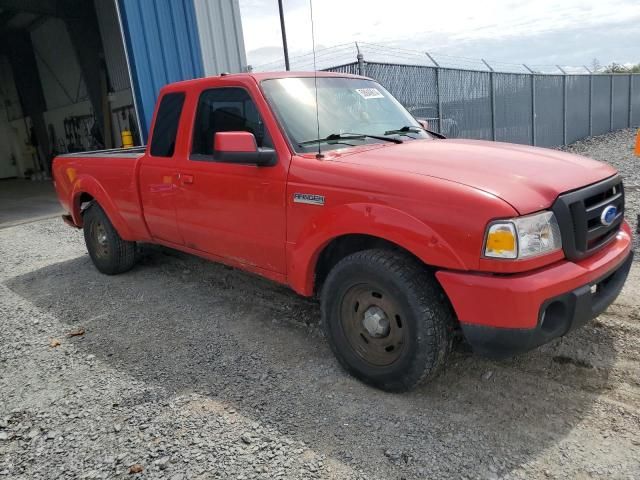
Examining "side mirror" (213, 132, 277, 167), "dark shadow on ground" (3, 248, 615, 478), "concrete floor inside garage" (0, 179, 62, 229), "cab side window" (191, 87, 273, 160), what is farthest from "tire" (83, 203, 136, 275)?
"concrete floor inside garage" (0, 179, 62, 229)

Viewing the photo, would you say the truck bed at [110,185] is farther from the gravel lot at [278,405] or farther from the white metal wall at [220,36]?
the white metal wall at [220,36]

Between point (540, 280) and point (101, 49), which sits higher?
point (101, 49)

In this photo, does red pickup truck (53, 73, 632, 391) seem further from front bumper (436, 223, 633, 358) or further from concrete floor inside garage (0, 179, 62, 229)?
concrete floor inside garage (0, 179, 62, 229)

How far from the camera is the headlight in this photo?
234 cm

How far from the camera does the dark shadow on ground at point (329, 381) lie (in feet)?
8.09

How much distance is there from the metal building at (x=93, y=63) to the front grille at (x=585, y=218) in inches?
331

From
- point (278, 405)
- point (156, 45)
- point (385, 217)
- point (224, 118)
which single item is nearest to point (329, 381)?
point (278, 405)

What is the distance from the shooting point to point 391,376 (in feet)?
9.26

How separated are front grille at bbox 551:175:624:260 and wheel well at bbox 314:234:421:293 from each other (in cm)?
79

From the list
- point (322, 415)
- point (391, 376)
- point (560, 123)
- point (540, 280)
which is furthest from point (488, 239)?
point (560, 123)

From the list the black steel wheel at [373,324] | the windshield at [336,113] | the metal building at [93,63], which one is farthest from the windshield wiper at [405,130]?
the metal building at [93,63]

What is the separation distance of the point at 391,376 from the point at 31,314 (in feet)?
11.6

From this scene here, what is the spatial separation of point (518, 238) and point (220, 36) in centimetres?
912

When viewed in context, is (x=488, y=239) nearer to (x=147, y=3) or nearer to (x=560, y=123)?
(x=147, y=3)
